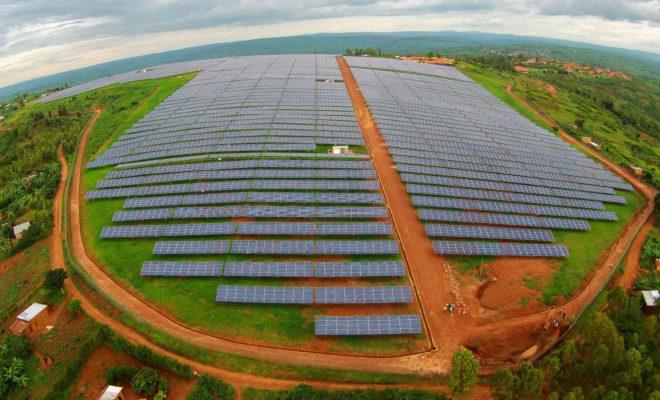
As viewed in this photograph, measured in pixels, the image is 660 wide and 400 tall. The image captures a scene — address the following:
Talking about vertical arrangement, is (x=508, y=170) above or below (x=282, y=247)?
below

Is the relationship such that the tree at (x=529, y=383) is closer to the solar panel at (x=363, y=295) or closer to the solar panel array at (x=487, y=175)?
the solar panel at (x=363, y=295)

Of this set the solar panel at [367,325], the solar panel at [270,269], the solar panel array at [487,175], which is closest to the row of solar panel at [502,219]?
the solar panel array at [487,175]

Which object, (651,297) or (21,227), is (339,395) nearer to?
(651,297)

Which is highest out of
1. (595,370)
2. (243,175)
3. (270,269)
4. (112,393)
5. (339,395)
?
(243,175)

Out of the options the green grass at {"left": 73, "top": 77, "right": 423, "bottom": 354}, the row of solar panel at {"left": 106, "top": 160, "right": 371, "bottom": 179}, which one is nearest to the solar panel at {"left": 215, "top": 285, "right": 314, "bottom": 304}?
the green grass at {"left": 73, "top": 77, "right": 423, "bottom": 354}

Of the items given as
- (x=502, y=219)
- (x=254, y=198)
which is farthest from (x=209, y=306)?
(x=502, y=219)

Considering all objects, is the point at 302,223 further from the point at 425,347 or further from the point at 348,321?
the point at 425,347
